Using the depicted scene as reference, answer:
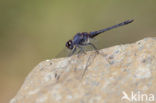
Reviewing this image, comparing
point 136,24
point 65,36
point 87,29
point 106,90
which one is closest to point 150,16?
point 136,24

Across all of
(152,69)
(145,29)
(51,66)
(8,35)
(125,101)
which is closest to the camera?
(125,101)

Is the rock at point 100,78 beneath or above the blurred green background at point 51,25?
beneath

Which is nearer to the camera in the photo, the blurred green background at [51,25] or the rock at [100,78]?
the rock at [100,78]

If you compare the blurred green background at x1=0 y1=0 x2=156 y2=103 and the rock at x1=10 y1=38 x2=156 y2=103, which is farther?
the blurred green background at x1=0 y1=0 x2=156 y2=103

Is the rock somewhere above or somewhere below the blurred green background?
below

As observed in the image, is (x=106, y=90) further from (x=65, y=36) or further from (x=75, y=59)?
(x=65, y=36)
